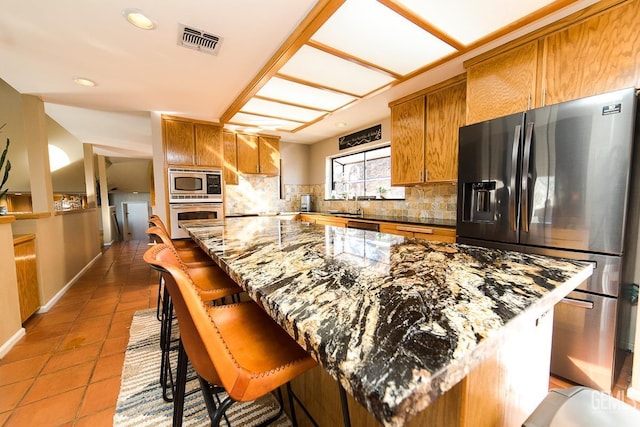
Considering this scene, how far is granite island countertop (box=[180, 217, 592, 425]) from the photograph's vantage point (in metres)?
0.36

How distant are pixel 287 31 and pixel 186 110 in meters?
2.26

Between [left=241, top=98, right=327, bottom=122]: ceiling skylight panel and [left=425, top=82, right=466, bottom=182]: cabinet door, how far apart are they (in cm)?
131

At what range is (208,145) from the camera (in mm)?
3908

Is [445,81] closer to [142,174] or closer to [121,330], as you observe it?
[121,330]

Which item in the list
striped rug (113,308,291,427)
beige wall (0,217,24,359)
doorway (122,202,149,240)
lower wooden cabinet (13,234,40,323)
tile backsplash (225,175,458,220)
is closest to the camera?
striped rug (113,308,291,427)

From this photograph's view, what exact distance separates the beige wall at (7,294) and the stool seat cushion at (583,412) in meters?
3.20

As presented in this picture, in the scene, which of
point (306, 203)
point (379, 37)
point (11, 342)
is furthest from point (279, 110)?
point (11, 342)

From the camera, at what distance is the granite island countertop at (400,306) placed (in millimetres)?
361

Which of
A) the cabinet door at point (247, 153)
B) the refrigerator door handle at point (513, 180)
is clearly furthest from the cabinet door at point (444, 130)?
the cabinet door at point (247, 153)

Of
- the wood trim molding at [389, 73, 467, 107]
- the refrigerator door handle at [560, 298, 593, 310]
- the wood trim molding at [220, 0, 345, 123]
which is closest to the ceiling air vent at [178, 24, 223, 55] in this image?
the wood trim molding at [220, 0, 345, 123]

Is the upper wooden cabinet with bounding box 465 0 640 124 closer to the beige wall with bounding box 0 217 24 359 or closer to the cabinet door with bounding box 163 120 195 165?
the cabinet door with bounding box 163 120 195 165

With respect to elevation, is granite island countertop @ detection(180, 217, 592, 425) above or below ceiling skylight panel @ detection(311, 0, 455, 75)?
below

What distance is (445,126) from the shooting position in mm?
2646

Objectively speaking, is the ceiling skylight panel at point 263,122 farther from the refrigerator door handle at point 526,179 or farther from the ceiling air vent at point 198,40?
the refrigerator door handle at point 526,179
